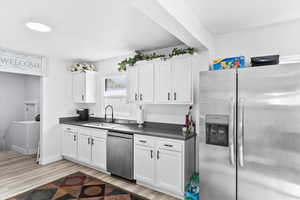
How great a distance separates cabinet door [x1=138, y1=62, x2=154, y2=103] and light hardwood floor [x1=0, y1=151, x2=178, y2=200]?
1.48m

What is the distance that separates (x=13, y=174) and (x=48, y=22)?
9.66ft

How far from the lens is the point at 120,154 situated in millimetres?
2893

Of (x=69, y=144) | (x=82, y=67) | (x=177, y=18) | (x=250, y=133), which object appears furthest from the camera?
(x=82, y=67)

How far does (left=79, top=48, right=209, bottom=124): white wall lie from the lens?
2652mm

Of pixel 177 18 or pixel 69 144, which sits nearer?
pixel 177 18

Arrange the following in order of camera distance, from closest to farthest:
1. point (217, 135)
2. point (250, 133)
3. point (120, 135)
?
1. point (250, 133)
2. point (217, 135)
3. point (120, 135)

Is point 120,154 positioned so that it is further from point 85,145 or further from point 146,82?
point 146,82

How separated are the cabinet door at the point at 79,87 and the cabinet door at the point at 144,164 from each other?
2100mm

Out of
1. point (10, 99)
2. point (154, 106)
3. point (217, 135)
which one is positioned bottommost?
point (217, 135)

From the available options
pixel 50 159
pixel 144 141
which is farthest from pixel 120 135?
pixel 50 159

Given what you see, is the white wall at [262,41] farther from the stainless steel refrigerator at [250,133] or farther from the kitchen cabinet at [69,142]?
the kitchen cabinet at [69,142]

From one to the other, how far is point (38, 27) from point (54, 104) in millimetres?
2121

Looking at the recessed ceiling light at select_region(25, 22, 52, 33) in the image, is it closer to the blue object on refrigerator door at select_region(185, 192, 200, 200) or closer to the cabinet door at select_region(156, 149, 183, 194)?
the cabinet door at select_region(156, 149, 183, 194)

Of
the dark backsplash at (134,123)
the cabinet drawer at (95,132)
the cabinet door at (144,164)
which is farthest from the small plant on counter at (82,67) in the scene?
the cabinet door at (144,164)
